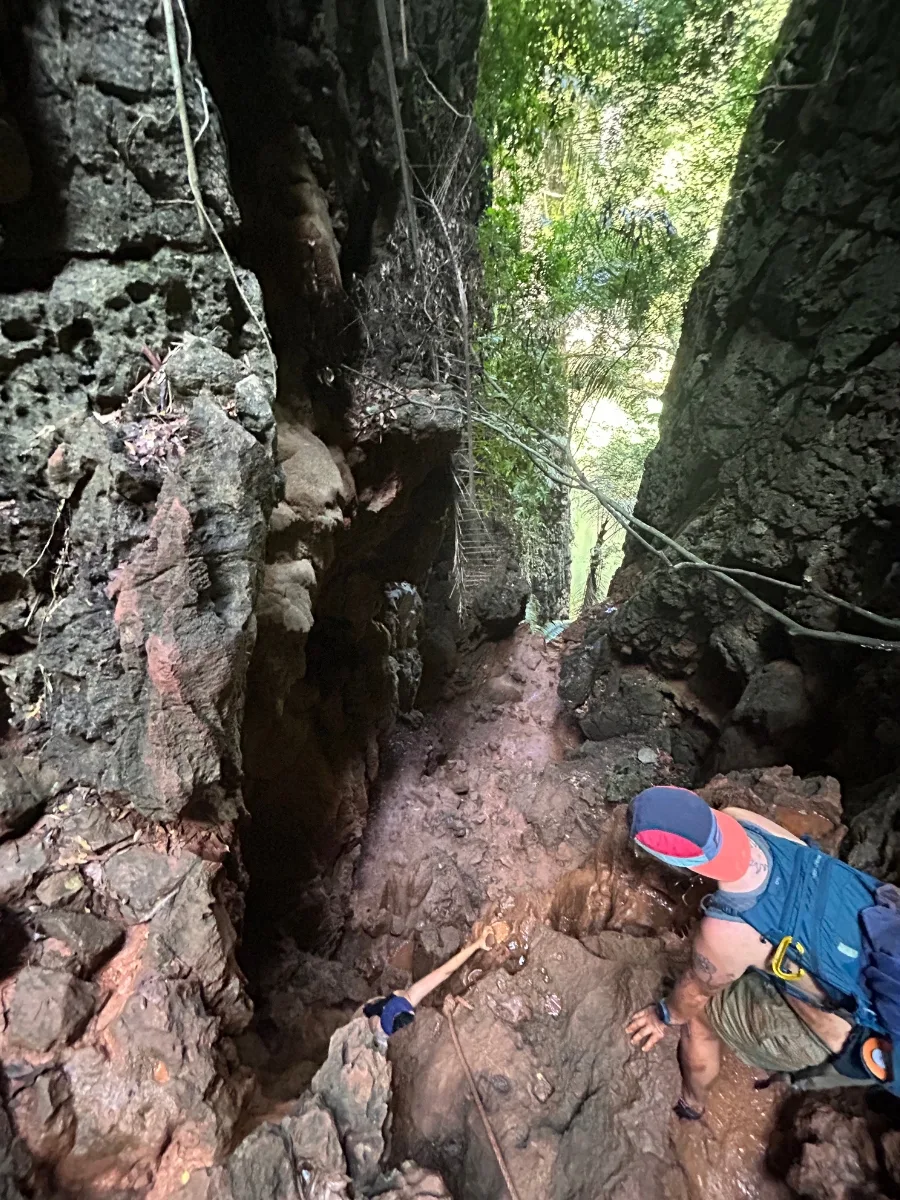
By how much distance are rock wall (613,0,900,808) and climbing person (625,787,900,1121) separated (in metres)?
2.20

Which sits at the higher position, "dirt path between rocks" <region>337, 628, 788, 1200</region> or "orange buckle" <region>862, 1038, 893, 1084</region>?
"orange buckle" <region>862, 1038, 893, 1084</region>

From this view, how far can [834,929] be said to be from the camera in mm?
2350

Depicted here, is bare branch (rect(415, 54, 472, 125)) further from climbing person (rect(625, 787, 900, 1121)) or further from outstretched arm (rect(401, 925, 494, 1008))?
outstretched arm (rect(401, 925, 494, 1008))

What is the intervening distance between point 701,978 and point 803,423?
4804 millimetres

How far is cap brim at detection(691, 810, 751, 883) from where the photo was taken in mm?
2471

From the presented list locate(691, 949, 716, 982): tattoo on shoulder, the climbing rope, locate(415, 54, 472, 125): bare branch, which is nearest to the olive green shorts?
locate(691, 949, 716, 982): tattoo on shoulder

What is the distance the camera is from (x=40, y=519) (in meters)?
2.19

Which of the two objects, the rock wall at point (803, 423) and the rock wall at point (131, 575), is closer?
the rock wall at point (131, 575)

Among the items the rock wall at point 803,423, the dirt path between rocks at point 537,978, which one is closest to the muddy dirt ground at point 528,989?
the dirt path between rocks at point 537,978

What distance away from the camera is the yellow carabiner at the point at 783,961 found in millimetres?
2385

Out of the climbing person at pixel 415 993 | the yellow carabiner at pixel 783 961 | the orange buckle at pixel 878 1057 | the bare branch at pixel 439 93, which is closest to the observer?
the orange buckle at pixel 878 1057

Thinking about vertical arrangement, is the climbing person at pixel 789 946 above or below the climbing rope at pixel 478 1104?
above

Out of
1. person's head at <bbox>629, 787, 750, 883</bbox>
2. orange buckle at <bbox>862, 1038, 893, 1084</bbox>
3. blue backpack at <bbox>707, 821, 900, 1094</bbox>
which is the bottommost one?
orange buckle at <bbox>862, 1038, 893, 1084</bbox>

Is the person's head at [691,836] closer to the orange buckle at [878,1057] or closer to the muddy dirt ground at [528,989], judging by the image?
Result: the orange buckle at [878,1057]
